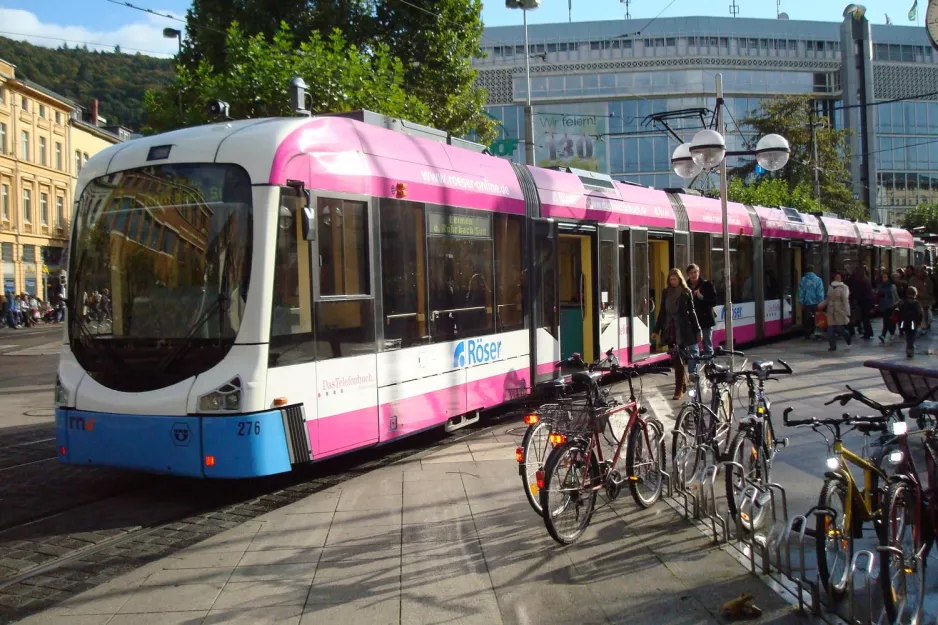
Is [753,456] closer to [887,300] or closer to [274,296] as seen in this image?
[274,296]

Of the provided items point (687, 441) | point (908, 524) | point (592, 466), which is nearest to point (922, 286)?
point (687, 441)

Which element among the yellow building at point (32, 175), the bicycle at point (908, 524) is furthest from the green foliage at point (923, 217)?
the bicycle at point (908, 524)

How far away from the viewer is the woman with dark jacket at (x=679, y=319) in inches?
448

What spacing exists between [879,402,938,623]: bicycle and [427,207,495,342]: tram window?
5031 mm

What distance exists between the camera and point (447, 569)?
5328 millimetres

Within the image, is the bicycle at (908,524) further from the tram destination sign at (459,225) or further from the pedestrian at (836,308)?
the pedestrian at (836,308)

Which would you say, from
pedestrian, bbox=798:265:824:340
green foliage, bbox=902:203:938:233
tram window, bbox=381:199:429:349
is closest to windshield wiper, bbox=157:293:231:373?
tram window, bbox=381:199:429:349

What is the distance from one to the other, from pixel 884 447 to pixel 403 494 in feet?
12.8

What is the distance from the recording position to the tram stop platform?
183 inches

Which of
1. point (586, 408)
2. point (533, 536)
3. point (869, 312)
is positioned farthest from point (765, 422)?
point (869, 312)

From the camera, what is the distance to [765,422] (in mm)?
6285

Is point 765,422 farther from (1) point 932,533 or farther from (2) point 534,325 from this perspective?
(2) point 534,325

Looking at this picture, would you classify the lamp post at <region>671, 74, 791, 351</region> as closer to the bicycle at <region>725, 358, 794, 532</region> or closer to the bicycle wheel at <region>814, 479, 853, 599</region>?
the bicycle at <region>725, 358, 794, 532</region>

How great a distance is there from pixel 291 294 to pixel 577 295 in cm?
604
